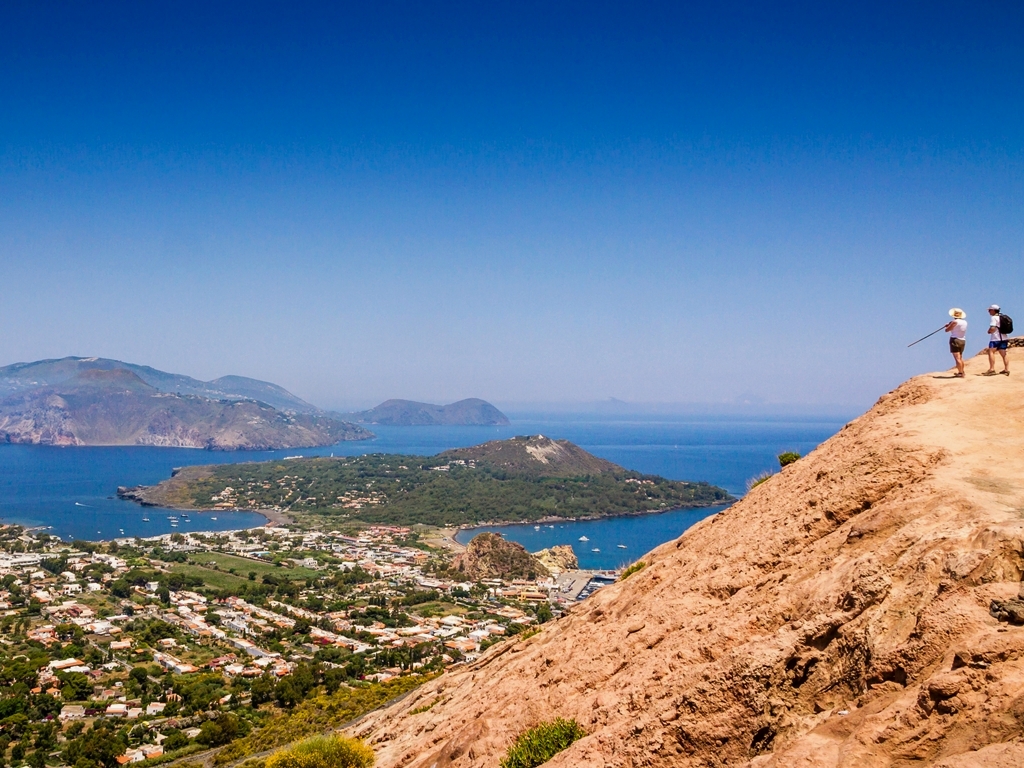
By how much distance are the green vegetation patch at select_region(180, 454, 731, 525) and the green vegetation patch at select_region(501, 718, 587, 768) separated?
107 meters

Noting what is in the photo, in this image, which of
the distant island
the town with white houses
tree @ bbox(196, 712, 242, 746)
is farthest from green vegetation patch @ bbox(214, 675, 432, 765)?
the distant island

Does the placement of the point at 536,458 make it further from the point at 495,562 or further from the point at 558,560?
the point at 495,562

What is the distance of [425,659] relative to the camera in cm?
4541

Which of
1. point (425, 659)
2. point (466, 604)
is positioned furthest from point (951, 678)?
point (466, 604)

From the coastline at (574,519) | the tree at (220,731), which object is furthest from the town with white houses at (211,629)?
the coastline at (574,519)

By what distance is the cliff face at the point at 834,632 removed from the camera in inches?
191

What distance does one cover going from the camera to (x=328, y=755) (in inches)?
527

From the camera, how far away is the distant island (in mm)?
120438

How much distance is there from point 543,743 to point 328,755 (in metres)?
7.90

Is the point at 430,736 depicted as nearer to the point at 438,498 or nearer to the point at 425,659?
the point at 425,659

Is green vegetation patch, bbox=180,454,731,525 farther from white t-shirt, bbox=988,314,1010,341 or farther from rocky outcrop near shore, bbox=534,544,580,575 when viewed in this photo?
white t-shirt, bbox=988,314,1010,341

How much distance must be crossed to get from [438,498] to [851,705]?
12599cm

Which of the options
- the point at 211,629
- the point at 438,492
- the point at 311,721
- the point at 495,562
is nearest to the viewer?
the point at 311,721

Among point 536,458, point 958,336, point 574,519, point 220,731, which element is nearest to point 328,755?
point 958,336
